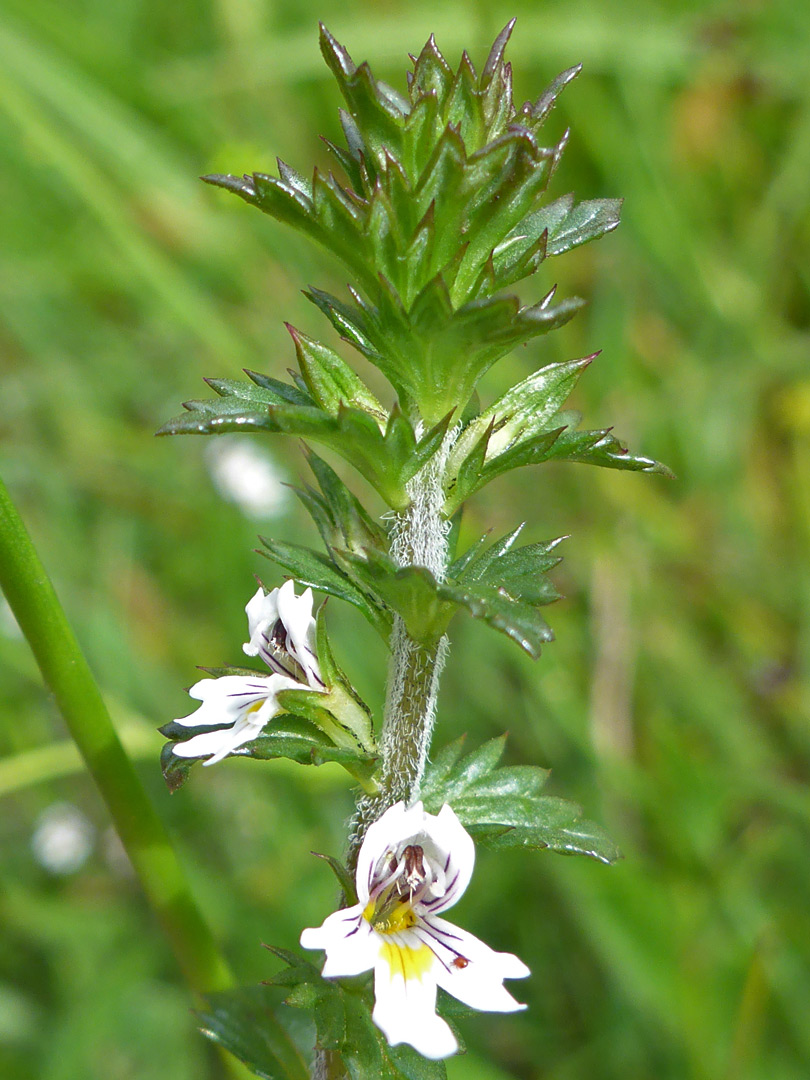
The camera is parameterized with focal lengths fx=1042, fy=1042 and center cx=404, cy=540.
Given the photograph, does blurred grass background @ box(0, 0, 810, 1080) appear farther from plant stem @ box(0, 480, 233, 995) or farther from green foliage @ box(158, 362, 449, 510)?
green foliage @ box(158, 362, 449, 510)

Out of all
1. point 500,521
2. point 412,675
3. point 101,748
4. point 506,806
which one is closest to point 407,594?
point 412,675

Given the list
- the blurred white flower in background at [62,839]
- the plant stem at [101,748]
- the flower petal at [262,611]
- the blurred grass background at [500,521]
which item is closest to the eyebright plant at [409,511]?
the flower petal at [262,611]

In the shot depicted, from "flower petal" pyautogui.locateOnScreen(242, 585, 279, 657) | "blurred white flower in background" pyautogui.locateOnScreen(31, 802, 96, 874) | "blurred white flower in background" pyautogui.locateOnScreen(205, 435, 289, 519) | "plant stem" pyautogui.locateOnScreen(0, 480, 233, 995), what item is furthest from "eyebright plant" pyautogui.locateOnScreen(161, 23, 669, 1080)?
"blurred white flower in background" pyautogui.locateOnScreen(205, 435, 289, 519)

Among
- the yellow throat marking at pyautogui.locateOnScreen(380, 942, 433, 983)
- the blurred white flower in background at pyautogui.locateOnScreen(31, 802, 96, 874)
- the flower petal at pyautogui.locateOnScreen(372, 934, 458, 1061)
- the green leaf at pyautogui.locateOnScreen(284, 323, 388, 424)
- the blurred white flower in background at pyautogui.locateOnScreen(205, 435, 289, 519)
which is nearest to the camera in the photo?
the flower petal at pyautogui.locateOnScreen(372, 934, 458, 1061)

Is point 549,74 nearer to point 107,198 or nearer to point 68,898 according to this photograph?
point 107,198

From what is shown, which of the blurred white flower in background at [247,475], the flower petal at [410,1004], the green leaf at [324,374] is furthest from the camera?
the blurred white flower in background at [247,475]

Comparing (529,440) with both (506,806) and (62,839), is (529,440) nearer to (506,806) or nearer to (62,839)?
(506,806)

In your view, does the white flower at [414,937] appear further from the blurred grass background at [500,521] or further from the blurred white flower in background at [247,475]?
the blurred white flower in background at [247,475]
